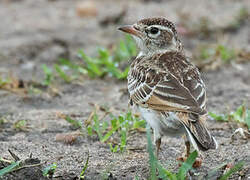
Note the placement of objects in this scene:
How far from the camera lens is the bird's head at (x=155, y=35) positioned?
6027 millimetres

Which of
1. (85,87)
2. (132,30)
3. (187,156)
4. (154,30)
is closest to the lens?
(187,156)

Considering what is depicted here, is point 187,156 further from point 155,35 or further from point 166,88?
point 155,35

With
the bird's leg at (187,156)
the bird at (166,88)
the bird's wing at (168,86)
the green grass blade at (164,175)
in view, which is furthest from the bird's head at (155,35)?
the green grass blade at (164,175)

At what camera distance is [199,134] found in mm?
4395

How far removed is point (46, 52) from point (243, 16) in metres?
3.77

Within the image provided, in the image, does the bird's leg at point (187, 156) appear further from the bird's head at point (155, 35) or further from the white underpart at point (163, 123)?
the bird's head at point (155, 35)

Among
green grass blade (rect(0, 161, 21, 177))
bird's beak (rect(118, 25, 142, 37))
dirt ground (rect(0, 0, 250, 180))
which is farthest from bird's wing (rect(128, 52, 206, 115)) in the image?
green grass blade (rect(0, 161, 21, 177))

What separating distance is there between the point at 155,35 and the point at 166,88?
47.7 inches

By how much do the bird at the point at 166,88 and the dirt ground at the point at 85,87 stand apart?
0.47 meters

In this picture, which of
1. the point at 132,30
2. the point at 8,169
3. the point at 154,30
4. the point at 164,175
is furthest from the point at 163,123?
the point at 132,30

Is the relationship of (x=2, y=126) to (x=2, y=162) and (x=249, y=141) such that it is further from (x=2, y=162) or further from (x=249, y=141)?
(x=249, y=141)

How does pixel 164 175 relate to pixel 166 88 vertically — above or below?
below

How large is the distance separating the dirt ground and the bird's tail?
496 millimetres

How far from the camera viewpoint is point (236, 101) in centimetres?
707
